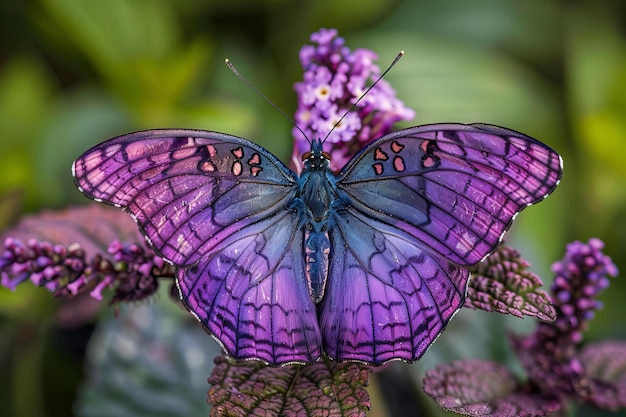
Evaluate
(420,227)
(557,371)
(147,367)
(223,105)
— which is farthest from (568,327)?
(223,105)

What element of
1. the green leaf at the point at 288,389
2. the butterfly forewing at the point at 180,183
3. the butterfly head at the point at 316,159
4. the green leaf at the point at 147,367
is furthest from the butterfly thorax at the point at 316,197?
the green leaf at the point at 147,367

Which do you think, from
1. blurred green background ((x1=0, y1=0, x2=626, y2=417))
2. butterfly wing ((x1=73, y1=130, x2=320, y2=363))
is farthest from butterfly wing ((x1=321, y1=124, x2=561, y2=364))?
blurred green background ((x1=0, y1=0, x2=626, y2=417))

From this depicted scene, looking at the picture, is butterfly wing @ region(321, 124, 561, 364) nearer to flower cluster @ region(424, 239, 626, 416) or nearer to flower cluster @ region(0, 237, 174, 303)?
flower cluster @ region(424, 239, 626, 416)

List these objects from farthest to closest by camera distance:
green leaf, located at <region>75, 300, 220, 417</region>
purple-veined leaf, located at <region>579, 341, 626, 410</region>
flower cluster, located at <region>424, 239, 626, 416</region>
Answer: green leaf, located at <region>75, 300, 220, 417</region> < purple-veined leaf, located at <region>579, 341, 626, 410</region> < flower cluster, located at <region>424, 239, 626, 416</region>

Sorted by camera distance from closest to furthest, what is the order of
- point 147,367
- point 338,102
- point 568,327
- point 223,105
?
point 568,327, point 338,102, point 147,367, point 223,105

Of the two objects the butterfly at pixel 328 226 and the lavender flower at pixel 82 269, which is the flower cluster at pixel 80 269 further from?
the butterfly at pixel 328 226

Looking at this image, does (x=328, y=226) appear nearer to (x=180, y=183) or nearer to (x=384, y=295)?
(x=384, y=295)

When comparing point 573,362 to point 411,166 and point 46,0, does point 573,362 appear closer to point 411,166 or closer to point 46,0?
point 411,166
